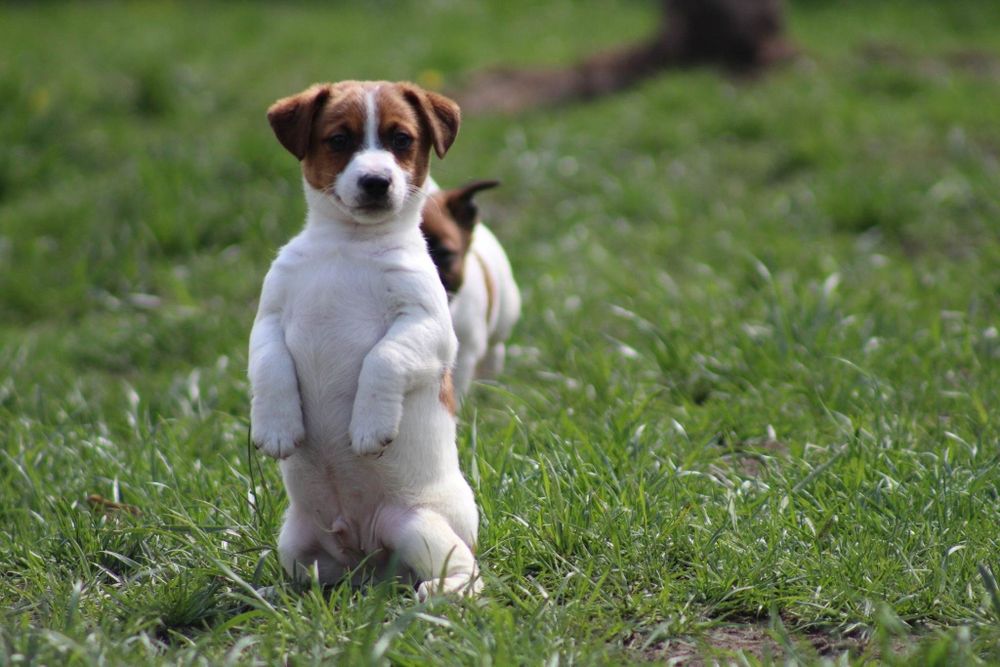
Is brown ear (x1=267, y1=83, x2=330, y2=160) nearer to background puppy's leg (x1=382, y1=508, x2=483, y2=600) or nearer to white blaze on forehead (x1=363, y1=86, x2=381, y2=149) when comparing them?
white blaze on forehead (x1=363, y1=86, x2=381, y2=149)

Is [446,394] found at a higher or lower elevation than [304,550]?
higher

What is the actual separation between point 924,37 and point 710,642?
9.41m

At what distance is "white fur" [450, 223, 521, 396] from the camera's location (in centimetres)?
474

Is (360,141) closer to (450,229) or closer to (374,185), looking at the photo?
(374,185)

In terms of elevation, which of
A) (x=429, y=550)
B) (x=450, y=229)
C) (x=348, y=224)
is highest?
(x=348, y=224)

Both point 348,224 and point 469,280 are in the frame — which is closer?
point 348,224

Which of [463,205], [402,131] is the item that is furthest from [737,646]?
[463,205]

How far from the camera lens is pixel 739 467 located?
3.97m

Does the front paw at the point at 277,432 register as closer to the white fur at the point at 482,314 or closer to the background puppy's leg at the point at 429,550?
the background puppy's leg at the point at 429,550

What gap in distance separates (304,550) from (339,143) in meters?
1.07

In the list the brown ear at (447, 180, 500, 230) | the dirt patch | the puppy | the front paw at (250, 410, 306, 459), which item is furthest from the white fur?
the dirt patch

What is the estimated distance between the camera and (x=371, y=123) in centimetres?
312

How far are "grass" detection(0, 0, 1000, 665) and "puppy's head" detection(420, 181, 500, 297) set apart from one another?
0.55 meters

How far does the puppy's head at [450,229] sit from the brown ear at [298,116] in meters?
1.28
